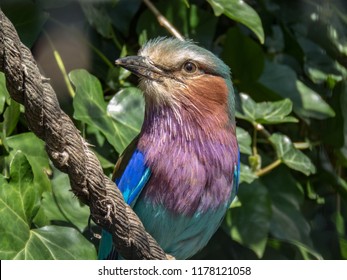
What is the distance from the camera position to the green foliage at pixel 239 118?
2.95m

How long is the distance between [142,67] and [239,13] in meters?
0.70

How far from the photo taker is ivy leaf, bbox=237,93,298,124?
3547mm

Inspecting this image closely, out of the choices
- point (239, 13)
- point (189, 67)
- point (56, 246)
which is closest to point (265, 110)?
point (239, 13)

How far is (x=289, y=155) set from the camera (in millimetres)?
3580

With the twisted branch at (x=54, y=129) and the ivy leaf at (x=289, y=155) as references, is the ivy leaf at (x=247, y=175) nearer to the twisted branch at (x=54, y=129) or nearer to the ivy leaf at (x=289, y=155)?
the ivy leaf at (x=289, y=155)

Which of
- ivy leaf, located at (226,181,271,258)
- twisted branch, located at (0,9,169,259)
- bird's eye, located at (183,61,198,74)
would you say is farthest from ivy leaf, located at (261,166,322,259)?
twisted branch, located at (0,9,169,259)

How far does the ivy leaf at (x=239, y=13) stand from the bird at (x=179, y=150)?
0.40 m

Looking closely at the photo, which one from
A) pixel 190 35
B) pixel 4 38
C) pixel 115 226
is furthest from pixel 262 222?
pixel 4 38

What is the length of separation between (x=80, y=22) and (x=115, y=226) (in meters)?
1.58

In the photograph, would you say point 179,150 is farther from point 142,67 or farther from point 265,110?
point 265,110

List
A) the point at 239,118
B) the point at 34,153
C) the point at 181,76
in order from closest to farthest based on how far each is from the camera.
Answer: the point at 181,76
the point at 34,153
the point at 239,118

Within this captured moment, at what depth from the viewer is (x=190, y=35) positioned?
3.83 metres

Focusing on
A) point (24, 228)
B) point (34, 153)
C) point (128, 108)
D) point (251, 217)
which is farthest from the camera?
point (251, 217)

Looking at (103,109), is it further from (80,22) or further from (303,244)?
(303,244)
